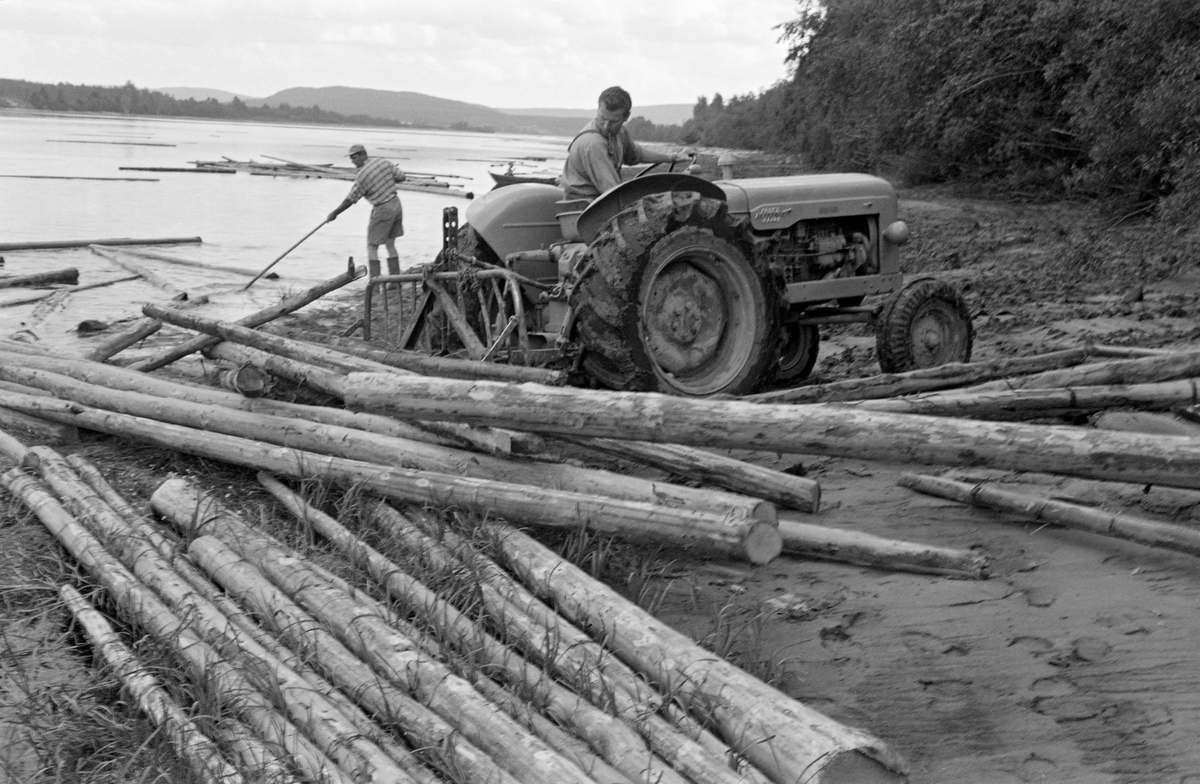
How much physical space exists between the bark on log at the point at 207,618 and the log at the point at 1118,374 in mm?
3781

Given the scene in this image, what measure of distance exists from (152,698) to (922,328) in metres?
5.58

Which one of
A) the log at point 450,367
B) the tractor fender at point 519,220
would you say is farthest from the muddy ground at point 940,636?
the tractor fender at point 519,220

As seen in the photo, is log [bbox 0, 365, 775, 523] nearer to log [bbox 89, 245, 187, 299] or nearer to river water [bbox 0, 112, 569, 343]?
river water [bbox 0, 112, 569, 343]

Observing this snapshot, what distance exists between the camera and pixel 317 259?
19375 millimetres

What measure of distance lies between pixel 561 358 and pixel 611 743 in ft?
11.4

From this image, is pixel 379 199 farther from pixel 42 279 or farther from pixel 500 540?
pixel 500 540

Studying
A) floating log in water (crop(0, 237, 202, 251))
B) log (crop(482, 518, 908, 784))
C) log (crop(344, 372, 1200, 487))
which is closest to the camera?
log (crop(482, 518, 908, 784))

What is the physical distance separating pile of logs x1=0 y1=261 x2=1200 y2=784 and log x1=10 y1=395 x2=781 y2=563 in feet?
0.03

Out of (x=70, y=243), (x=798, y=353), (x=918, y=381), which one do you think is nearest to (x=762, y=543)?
(x=918, y=381)

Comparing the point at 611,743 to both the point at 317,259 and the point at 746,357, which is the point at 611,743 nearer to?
the point at 746,357

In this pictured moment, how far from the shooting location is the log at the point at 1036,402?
18.0 ft

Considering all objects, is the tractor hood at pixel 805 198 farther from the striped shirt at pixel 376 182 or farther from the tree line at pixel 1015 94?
the striped shirt at pixel 376 182

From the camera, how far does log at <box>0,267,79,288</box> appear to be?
48.4 feet

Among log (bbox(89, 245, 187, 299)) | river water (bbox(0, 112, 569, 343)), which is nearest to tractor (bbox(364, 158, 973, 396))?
river water (bbox(0, 112, 569, 343))
